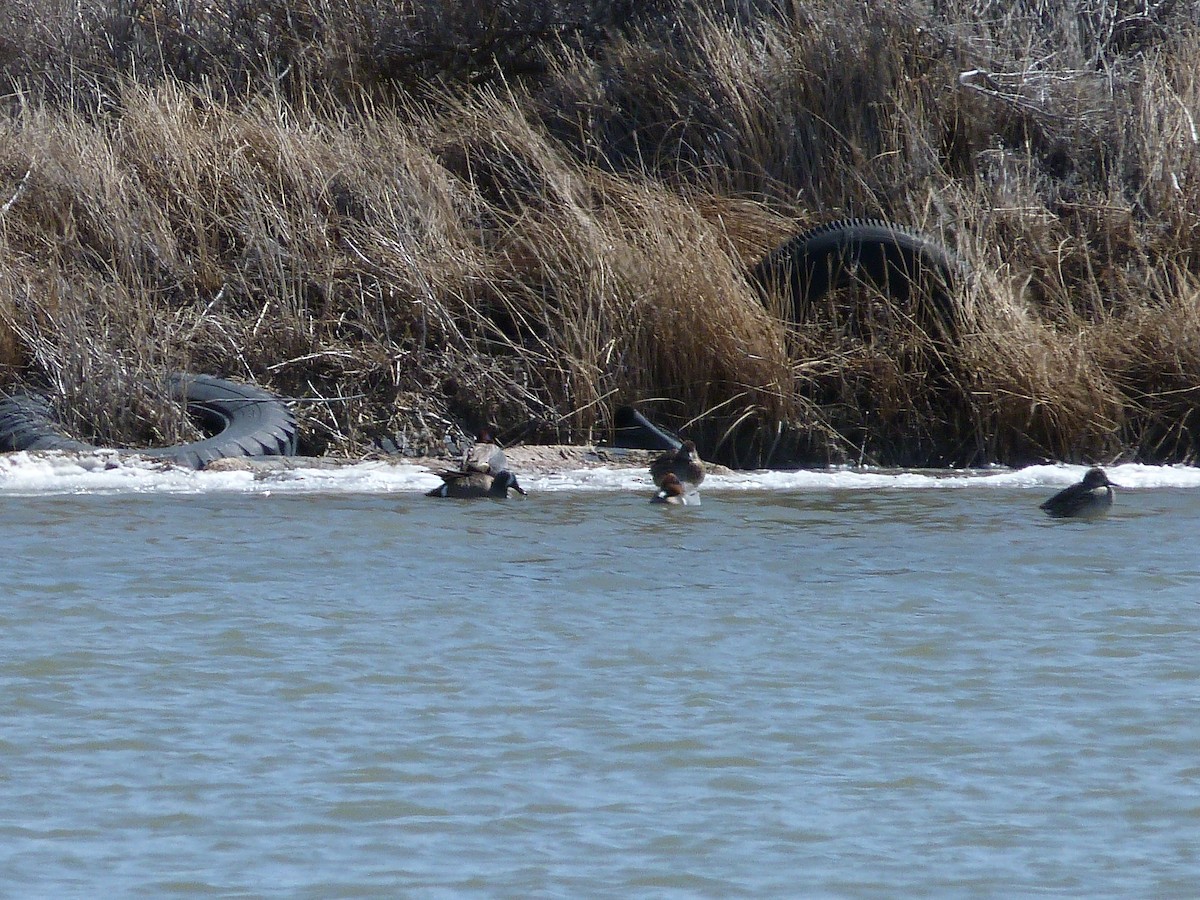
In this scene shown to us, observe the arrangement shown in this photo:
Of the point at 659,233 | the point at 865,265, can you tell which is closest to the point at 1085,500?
the point at 865,265

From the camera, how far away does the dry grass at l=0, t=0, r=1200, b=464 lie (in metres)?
12.1

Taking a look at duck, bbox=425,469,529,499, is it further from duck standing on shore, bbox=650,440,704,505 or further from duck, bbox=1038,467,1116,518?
duck, bbox=1038,467,1116,518

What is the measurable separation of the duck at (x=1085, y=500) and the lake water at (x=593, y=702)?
0.12 meters

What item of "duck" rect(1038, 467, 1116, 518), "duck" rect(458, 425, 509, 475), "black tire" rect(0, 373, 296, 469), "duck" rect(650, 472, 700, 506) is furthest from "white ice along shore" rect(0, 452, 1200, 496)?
"duck" rect(1038, 467, 1116, 518)

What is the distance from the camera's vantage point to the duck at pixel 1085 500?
380 inches

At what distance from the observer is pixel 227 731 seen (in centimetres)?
563

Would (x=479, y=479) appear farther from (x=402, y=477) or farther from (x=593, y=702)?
(x=593, y=702)

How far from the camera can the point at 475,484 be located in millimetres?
10219

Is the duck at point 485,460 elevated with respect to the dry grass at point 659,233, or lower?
lower

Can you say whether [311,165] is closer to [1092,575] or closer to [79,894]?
[1092,575]

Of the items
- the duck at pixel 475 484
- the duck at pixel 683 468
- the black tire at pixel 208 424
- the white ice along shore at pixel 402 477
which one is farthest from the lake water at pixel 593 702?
the black tire at pixel 208 424

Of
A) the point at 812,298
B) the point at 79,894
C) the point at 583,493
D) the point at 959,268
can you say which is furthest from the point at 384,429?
the point at 79,894

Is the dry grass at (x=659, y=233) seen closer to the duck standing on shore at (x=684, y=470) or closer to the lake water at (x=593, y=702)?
the duck standing on shore at (x=684, y=470)

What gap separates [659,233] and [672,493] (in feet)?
10.1
